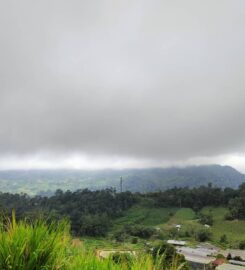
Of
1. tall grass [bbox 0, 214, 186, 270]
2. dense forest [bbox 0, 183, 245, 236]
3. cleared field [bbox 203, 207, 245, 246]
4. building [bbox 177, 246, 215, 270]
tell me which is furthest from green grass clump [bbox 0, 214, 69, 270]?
dense forest [bbox 0, 183, 245, 236]

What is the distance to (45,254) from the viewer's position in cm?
284

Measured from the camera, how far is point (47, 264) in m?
2.82

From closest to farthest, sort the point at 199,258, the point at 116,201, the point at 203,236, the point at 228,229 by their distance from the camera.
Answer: the point at 199,258, the point at 203,236, the point at 228,229, the point at 116,201

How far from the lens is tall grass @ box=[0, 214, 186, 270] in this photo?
2.64 metres

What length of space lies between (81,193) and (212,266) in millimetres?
63826

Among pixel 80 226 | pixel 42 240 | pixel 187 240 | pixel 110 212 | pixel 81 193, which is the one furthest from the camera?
pixel 81 193

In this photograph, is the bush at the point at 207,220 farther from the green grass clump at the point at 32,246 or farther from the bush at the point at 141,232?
the green grass clump at the point at 32,246

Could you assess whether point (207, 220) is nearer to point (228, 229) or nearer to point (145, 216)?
point (228, 229)

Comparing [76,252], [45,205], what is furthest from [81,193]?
[76,252]

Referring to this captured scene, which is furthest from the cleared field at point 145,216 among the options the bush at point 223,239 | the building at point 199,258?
the building at point 199,258

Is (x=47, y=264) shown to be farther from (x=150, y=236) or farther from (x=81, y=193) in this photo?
(x=81, y=193)

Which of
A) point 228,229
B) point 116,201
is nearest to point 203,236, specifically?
point 228,229

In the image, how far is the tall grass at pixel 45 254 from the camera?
8.66 ft

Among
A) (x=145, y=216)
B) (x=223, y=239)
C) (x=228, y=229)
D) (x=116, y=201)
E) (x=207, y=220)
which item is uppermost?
(x=116, y=201)
